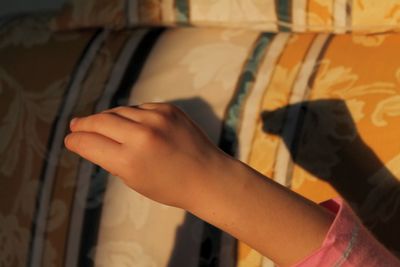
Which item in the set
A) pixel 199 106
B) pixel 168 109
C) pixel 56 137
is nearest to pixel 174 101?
pixel 199 106

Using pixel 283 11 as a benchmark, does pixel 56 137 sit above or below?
below

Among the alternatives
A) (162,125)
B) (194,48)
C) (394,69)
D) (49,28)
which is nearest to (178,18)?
(194,48)

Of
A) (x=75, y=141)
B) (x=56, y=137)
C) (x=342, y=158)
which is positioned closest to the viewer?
(x=75, y=141)

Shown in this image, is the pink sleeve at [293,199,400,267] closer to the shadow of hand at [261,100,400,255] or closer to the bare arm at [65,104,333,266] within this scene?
the bare arm at [65,104,333,266]

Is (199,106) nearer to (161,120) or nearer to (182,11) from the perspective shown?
(182,11)

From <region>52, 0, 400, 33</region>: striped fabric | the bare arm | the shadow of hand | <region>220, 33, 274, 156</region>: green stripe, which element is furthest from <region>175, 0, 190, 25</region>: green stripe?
the bare arm

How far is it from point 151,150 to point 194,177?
0.04 metres

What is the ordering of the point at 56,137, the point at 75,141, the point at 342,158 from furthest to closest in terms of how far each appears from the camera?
the point at 56,137, the point at 342,158, the point at 75,141

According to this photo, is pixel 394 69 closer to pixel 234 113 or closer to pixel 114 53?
pixel 234 113

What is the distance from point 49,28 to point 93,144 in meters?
0.55

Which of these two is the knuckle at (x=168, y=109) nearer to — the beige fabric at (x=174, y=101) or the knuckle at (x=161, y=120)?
the knuckle at (x=161, y=120)

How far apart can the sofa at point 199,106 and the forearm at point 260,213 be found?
0.19 m

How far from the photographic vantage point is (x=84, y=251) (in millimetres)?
868

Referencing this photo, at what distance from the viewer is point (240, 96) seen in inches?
35.3
